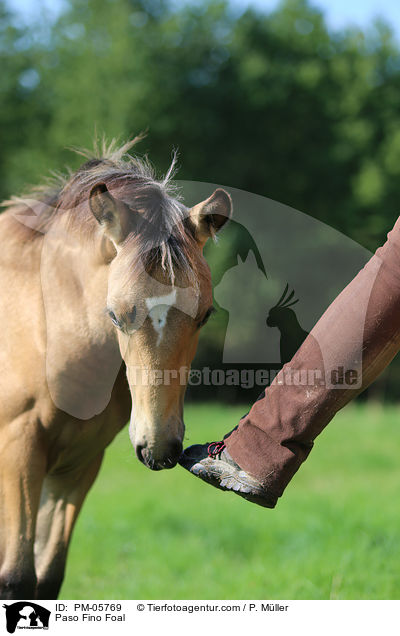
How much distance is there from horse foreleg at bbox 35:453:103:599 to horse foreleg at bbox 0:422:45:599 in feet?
1.76

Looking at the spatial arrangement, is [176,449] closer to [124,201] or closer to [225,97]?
[124,201]

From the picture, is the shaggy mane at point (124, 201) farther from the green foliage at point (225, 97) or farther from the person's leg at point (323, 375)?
the green foliage at point (225, 97)

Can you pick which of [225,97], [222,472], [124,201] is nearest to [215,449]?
[222,472]

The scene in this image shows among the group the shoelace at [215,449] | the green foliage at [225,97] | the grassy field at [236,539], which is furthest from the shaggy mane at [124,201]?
the green foliage at [225,97]

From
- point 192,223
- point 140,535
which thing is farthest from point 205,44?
point 192,223

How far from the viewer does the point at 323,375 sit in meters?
2.46

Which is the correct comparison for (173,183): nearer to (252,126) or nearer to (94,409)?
(94,409)

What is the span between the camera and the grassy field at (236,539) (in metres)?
4.46

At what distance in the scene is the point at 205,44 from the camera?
932 inches

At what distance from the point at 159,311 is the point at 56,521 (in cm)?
179

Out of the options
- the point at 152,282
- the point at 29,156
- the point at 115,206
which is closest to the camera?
the point at 152,282

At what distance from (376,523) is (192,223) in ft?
14.0
